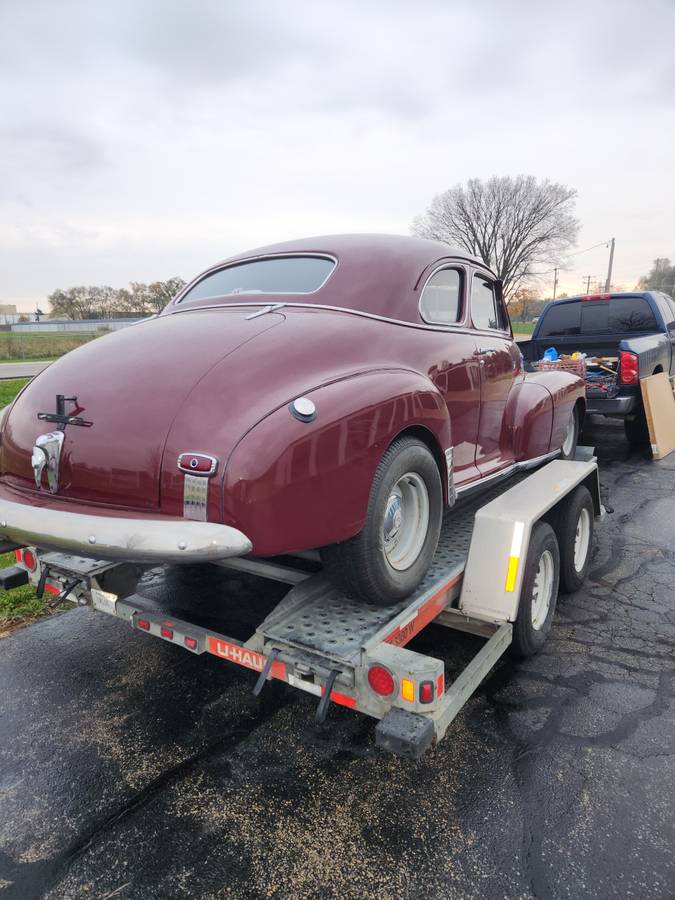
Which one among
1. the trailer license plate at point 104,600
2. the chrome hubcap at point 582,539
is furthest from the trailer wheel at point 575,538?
the trailer license plate at point 104,600

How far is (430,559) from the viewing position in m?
2.86

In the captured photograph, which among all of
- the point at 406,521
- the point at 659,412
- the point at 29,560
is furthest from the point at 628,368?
the point at 29,560

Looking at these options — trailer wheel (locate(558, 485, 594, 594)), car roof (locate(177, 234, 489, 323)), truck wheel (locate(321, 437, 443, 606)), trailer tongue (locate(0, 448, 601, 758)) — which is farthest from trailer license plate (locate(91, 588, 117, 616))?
trailer wheel (locate(558, 485, 594, 594))

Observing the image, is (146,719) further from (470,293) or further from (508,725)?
(470,293)

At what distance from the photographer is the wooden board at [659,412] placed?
7586 millimetres

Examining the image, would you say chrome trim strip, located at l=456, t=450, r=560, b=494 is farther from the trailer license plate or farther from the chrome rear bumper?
the trailer license plate

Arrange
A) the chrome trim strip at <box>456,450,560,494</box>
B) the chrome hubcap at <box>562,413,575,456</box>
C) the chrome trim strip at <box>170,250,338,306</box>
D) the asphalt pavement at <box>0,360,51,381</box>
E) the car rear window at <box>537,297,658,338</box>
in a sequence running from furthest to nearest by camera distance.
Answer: the asphalt pavement at <box>0,360,51,381</box> → the car rear window at <box>537,297,658,338</box> → the chrome hubcap at <box>562,413,575,456</box> → the chrome trim strip at <box>456,450,560,494</box> → the chrome trim strip at <box>170,250,338,306</box>

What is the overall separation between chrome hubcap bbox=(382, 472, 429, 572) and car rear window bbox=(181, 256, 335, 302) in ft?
3.79

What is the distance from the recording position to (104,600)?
282cm

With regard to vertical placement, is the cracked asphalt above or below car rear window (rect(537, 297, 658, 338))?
below

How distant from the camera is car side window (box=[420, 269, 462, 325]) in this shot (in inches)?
132

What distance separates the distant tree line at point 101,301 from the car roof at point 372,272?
67499 millimetres

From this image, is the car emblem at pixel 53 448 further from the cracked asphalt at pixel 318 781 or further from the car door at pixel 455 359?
the car door at pixel 455 359

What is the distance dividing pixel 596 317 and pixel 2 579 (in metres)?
7.97
